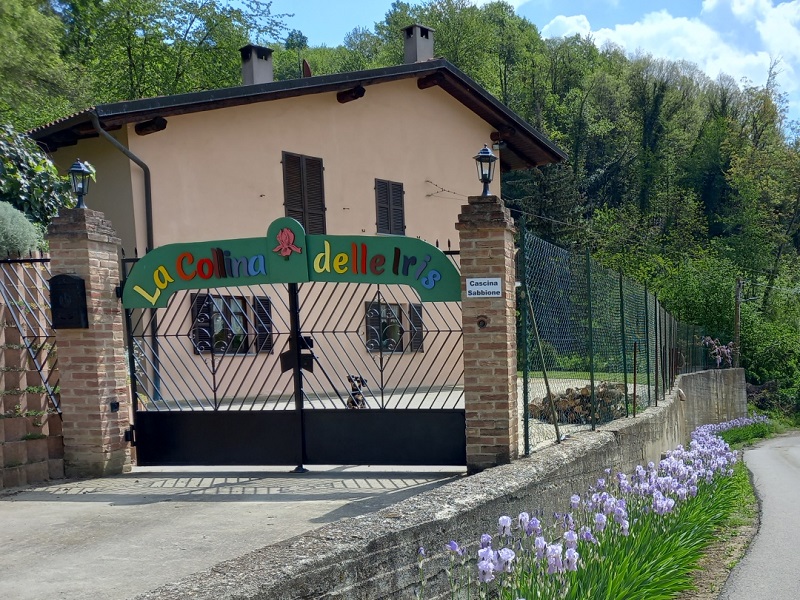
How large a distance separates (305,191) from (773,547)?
1131cm

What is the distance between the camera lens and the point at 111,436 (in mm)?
7906

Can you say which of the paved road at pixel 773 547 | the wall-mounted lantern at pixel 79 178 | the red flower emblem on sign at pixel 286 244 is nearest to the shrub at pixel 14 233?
the wall-mounted lantern at pixel 79 178

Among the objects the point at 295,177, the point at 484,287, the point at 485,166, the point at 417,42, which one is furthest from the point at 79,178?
the point at 417,42

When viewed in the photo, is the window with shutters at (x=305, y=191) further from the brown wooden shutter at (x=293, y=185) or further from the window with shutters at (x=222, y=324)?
the window with shutters at (x=222, y=324)

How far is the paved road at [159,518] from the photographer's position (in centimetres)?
483

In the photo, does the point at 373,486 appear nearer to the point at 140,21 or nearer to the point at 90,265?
the point at 90,265

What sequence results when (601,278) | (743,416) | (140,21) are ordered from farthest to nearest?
(140,21)
(743,416)
(601,278)

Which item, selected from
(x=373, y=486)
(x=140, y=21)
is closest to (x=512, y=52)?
(x=140, y=21)

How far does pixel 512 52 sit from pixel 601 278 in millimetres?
46036

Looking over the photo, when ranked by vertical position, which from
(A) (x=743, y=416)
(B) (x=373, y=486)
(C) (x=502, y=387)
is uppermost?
(C) (x=502, y=387)

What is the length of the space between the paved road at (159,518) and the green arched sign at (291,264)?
1.76 m

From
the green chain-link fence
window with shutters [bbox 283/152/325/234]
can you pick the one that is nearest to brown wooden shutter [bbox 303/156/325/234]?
window with shutters [bbox 283/152/325/234]

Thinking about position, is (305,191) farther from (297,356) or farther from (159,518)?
(159,518)

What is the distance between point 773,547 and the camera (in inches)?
332
